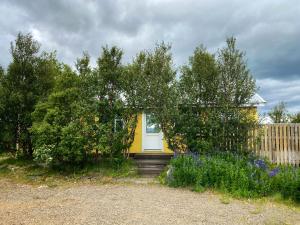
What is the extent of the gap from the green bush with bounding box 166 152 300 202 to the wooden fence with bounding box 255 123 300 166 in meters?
2.73

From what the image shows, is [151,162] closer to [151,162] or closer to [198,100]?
[151,162]

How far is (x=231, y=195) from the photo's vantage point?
308 inches

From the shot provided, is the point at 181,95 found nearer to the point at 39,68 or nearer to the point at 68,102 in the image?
the point at 68,102

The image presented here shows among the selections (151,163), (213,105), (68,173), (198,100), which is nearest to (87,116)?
(68,173)

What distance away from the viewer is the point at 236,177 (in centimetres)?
825

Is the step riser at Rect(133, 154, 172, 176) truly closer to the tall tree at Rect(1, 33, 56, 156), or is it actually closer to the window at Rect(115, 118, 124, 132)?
the window at Rect(115, 118, 124, 132)

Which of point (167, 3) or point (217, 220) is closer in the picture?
point (217, 220)

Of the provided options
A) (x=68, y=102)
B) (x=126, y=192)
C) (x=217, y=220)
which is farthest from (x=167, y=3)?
(x=217, y=220)

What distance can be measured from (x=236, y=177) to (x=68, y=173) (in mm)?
6428

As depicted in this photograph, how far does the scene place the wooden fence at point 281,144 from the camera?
1188cm

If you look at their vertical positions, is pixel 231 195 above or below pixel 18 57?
below

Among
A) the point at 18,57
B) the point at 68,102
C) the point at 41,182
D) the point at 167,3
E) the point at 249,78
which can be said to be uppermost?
the point at 167,3

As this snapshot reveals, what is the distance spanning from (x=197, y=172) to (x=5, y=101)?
350 inches

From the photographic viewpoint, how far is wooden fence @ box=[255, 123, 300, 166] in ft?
39.0
